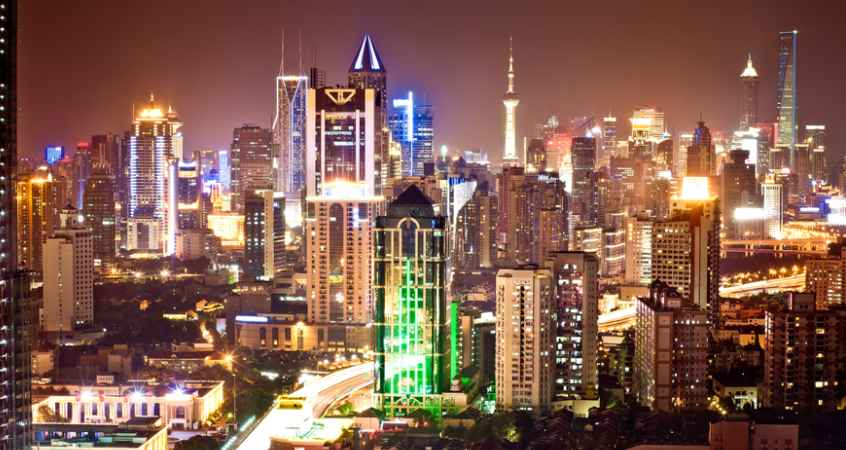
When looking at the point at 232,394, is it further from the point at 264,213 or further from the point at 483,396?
the point at 264,213

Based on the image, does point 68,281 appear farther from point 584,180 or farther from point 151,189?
point 584,180

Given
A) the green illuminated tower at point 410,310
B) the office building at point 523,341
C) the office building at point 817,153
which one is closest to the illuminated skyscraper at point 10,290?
the green illuminated tower at point 410,310

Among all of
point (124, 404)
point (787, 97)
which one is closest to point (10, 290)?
point (124, 404)

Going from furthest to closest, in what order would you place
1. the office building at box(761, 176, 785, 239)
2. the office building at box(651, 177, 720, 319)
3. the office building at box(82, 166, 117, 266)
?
1. the office building at box(761, 176, 785, 239)
2. the office building at box(82, 166, 117, 266)
3. the office building at box(651, 177, 720, 319)

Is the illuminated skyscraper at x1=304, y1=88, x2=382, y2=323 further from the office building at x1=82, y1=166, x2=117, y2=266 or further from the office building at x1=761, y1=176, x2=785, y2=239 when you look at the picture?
the office building at x1=761, y1=176, x2=785, y2=239

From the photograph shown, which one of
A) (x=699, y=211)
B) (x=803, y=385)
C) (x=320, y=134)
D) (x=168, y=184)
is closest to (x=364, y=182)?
(x=320, y=134)

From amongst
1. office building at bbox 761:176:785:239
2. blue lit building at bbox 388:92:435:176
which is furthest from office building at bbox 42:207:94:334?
office building at bbox 761:176:785:239

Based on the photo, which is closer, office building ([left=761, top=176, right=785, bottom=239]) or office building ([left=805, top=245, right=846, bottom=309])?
office building ([left=805, top=245, right=846, bottom=309])

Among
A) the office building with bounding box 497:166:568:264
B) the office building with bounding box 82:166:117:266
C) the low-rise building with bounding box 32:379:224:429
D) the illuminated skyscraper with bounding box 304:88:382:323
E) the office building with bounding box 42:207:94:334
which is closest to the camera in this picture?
the low-rise building with bounding box 32:379:224:429
